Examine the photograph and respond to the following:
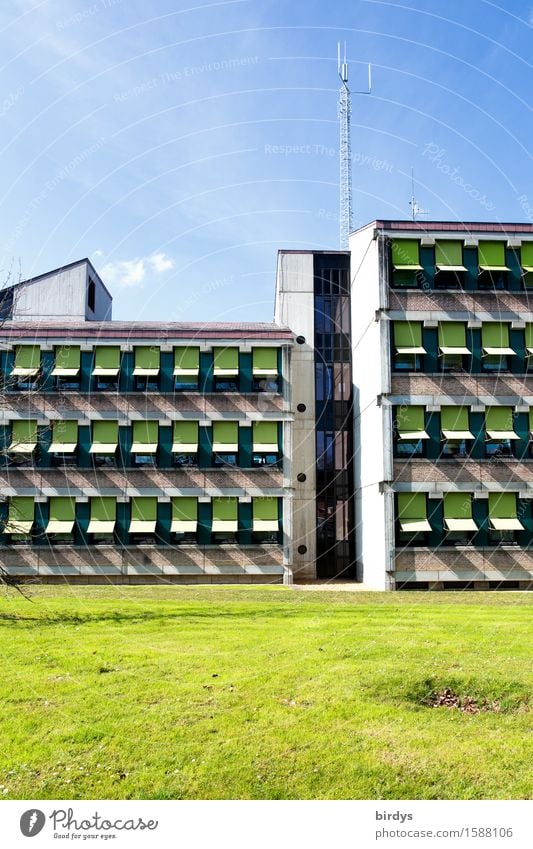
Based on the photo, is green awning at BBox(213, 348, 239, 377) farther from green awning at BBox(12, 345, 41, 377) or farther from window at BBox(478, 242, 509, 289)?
window at BBox(478, 242, 509, 289)

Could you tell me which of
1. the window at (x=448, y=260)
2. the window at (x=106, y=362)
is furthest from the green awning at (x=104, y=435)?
the window at (x=448, y=260)

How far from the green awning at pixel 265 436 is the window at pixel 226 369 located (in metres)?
2.61

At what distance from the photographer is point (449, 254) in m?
34.7

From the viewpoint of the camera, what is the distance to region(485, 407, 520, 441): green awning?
1344 inches

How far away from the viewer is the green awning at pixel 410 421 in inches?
1325

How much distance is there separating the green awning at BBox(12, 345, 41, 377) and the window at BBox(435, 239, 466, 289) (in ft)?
76.9

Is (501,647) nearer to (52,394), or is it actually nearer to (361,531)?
(361,531)

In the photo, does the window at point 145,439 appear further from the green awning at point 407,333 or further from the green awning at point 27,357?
the green awning at point 407,333

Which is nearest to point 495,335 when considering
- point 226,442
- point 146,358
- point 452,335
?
point 452,335

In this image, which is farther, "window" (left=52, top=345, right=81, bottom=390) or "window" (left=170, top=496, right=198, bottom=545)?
"window" (left=52, top=345, right=81, bottom=390)

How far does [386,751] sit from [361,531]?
29374 millimetres

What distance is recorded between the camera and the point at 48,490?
36094 mm

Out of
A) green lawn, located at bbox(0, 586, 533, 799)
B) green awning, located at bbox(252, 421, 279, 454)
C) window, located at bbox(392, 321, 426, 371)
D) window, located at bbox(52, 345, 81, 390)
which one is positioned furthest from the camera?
window, located at bbox(52, 345, 81, 390)

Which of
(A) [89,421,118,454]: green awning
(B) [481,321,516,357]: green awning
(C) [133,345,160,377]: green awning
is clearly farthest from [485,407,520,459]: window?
(A) [89,421,118,454]: green awning
